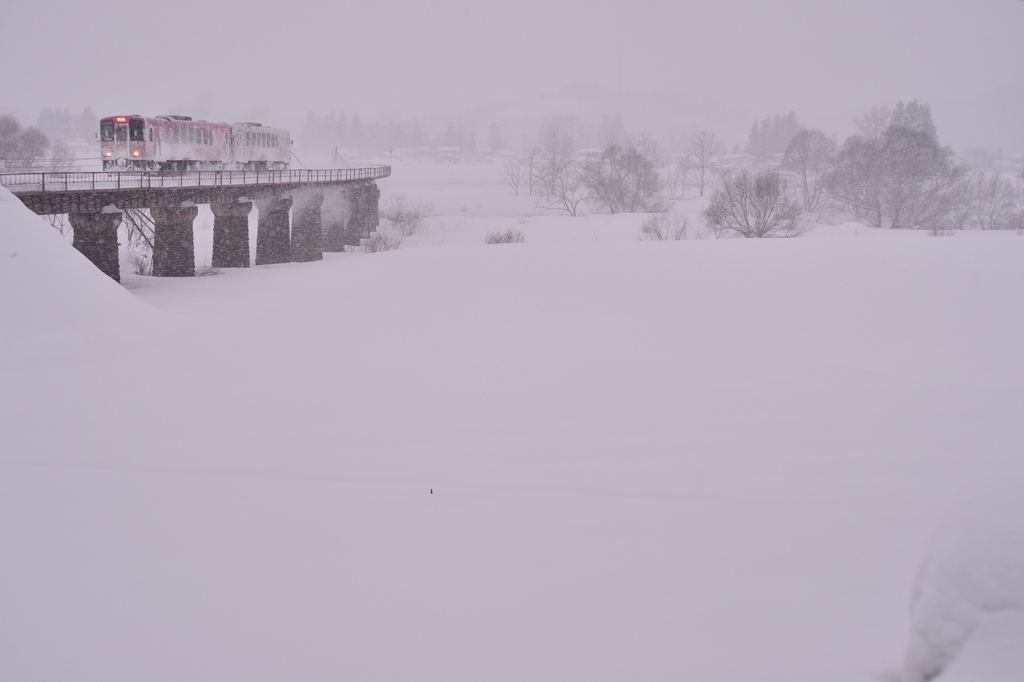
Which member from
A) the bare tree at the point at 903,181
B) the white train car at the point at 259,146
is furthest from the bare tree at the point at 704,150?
the white train car at the point at 259,146

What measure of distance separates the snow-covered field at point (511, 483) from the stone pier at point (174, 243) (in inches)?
307

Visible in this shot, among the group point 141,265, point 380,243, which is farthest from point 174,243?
point 380,243

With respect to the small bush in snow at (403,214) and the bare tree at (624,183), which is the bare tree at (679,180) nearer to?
the bare tree at (624,183)

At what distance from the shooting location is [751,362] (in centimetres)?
1722

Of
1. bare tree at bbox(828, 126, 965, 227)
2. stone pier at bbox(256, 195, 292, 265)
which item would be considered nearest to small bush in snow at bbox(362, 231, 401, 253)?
stone pier at bbox(256, 195, 292, 265)

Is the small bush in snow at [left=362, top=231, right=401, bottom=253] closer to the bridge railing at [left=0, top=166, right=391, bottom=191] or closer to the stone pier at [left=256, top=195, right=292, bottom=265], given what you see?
the bridge railing at [left=0, top=166, right=391, bottom=191]

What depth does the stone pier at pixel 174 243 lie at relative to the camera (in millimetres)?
29828

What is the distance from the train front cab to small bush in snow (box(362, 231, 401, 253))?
50.8 ft

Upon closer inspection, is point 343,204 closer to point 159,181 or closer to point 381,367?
point 159,181

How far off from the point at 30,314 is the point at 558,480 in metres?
12.7

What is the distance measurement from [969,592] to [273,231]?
36.9 metres

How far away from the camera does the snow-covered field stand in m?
6.11

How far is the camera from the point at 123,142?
35594 mm

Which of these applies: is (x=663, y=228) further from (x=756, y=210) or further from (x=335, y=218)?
(x=335, y=218)
